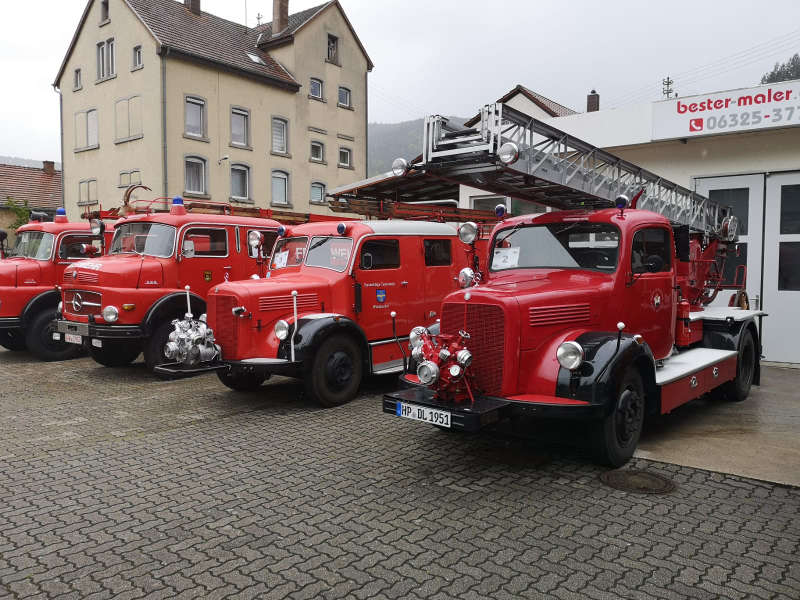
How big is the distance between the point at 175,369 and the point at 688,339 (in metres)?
5.86

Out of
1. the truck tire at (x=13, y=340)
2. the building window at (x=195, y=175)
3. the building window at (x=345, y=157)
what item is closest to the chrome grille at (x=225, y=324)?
the truck tire at (x=13, y=340)

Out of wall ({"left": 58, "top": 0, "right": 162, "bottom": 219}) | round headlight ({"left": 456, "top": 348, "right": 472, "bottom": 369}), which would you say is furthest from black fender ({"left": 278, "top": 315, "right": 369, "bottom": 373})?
wall ({"left": 58, "top": 0, "right": 162, "bottom": 219})

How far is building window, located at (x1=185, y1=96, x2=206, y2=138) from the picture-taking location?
23.6m

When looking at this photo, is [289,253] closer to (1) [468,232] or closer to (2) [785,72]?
(1) [468,232]

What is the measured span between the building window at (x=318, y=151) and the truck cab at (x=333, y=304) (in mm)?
20614

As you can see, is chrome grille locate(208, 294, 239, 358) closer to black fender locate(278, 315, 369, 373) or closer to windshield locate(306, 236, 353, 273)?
black fender locate(278, 315, 369, 373)

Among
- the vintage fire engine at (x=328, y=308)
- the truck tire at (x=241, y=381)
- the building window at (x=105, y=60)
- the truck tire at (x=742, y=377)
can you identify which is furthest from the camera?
the building window at (x=105, y=60)

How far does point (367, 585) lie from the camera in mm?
3373

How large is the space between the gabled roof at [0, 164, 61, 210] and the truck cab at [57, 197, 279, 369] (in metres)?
24.1

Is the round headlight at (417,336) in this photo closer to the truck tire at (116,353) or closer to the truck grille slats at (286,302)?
the truck grille slats at (286,302)

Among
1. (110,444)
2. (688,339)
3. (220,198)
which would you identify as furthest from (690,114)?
(220,198)

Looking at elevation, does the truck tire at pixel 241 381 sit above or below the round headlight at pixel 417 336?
below

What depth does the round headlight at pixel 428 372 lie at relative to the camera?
16.2 feet

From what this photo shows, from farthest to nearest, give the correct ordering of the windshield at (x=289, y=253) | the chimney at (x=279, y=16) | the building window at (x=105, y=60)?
1. the chimney at (x=279, y=16)
2. the building window at (x=105, y=60)
3. the windshield at (x=289, y=253)
